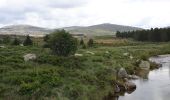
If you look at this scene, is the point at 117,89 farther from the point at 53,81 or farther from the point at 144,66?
the point at 144,66

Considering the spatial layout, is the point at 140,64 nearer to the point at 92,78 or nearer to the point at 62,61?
the point at 62,61

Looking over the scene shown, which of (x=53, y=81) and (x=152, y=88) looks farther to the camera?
(x=152, y=88)

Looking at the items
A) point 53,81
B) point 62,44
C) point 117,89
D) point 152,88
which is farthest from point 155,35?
point 53,81

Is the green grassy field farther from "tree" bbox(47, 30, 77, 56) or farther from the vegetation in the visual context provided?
"tree" bbox(47, 30, 77, 56)

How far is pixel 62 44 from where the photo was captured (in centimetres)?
5175

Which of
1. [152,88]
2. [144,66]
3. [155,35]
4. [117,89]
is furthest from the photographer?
[155,35]

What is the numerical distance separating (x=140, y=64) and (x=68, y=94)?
39399 millimetres

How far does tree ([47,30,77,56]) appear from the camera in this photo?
51.9 meters

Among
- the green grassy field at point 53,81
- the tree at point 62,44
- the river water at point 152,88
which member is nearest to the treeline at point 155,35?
the river water at point 152,88

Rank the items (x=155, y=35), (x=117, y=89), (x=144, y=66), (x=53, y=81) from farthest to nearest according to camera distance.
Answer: (x=155, y=35) < (x=144, y=66) < (x=117, y=89) < (x=53, y=81)

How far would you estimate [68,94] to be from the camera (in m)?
27.2

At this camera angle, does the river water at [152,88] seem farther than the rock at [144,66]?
No

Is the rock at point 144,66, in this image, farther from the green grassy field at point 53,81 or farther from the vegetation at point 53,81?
the green grassy field at point 53,81

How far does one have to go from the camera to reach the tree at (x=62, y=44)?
170 ft
